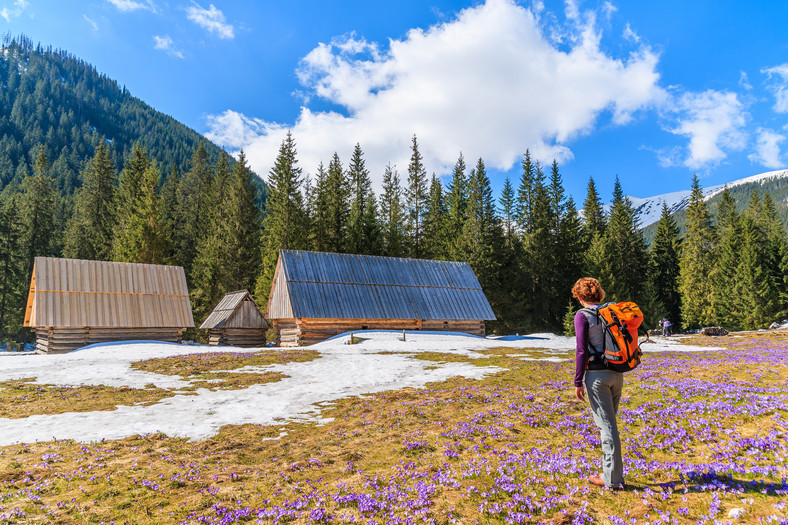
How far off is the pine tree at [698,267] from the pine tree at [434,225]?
107 ft

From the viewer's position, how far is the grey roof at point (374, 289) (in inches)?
1228

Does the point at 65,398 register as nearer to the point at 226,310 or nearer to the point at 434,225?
the point at 226,310

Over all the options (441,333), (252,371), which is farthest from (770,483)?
(441,333)

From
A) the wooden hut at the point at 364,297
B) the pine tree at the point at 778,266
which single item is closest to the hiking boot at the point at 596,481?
the wooden hut at the point at 364,297

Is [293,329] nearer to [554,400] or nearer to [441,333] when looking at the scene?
[441,333]

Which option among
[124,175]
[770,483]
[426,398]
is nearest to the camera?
[770,483]

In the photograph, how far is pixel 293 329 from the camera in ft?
102

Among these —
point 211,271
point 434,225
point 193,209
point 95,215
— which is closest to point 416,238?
point 434,225

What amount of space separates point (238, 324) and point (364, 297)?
10.4 meters

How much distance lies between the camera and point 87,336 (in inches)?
1064

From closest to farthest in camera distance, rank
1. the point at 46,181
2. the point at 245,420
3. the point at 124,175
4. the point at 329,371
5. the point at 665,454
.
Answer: the point at 665,454, the point at 245,420, the point at 329,371, the point at 124,175, the point at 46,181

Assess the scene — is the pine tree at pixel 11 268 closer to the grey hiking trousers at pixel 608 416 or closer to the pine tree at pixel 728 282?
the grey hiking trousers at pixel 608 416

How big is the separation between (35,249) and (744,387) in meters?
73.3

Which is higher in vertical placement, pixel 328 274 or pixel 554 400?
pixel 328 274
